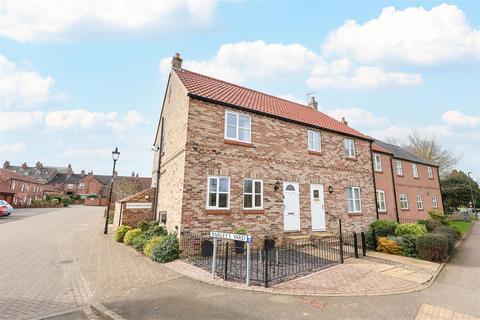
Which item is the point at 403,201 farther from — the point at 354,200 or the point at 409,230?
the point at 409,230

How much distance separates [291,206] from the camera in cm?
1220

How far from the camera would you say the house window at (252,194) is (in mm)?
10992

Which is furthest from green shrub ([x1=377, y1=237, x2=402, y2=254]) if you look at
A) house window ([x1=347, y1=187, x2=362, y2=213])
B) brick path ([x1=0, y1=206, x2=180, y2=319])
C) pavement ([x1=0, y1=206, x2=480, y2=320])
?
brick path ([x1=0, y1=206, x2=180, y2=319])

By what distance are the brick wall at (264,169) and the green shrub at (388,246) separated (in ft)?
8.04

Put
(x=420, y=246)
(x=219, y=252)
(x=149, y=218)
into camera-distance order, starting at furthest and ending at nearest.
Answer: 1. (x=149, y=218)
2. (x=420, y=246)
3. (x=219, y=252)

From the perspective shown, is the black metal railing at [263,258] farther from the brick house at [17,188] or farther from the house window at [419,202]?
the brick house at [17,188]

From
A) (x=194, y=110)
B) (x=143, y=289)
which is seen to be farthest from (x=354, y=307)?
(x=194, y=110)

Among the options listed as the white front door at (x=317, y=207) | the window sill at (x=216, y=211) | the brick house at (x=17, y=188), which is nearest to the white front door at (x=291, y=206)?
the white front door at (x=317, y=207)

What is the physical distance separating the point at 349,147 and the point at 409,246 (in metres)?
7.24

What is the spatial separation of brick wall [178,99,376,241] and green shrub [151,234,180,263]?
0.92m

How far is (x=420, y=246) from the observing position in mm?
10297

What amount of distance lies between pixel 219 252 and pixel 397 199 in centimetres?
1805

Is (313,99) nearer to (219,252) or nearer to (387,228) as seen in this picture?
(387,228)

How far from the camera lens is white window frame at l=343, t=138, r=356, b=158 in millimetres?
A: 15845
